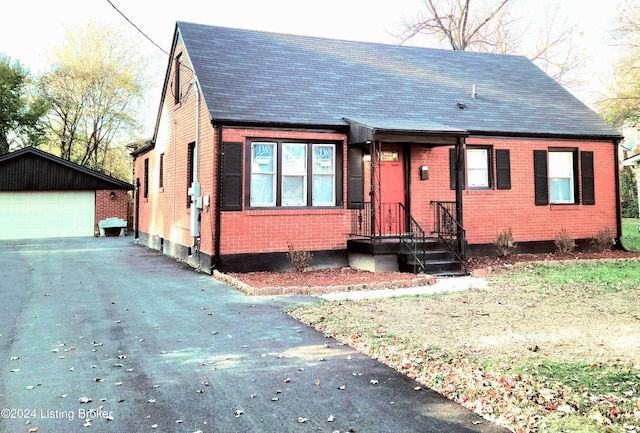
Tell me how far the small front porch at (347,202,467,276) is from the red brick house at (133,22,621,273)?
0.14ft

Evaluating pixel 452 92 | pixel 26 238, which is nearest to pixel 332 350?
pixel 452 92

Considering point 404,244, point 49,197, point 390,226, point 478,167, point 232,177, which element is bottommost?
point 404,244

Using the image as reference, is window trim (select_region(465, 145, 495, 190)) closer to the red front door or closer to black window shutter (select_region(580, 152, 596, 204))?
the red front door

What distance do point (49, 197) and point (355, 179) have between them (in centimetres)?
1731

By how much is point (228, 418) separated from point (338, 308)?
3667mm

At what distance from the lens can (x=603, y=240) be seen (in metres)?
13.5

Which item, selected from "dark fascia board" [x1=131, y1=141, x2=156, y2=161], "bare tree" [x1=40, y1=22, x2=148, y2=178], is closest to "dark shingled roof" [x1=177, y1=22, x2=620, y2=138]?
"dark fascia board" [x1=131, y1=141, x2=156, y2=161]

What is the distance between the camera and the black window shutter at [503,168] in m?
12.8

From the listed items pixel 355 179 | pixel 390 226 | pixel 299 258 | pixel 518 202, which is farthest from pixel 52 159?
pixel 518 202

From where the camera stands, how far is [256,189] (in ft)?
35.3

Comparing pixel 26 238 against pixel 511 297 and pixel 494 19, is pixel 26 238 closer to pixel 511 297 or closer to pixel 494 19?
pixel 511 297

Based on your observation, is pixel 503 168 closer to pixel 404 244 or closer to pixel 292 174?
pixel 404 244

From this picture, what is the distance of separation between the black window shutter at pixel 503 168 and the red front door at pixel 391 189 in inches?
110

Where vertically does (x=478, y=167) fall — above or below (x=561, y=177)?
above
